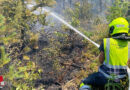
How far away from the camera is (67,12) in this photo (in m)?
5.98

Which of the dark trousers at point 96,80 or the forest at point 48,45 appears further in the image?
the forest at point 48,45

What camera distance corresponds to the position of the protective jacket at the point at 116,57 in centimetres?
234

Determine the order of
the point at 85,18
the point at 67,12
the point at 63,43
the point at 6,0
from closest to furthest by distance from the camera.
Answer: the point at 6,0 < the point at 63,43 < the point at 67,12 < the point at 85,18

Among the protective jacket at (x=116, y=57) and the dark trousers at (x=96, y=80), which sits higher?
the protective jacket at (x=116, y=57)

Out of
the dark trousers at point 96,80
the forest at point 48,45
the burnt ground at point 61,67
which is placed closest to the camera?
the dark trousers at point 96,80

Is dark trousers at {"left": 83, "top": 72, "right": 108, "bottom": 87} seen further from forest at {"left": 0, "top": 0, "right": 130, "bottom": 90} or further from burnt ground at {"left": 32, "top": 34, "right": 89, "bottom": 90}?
burnt ground at {"left": 32, "top": 34, "right": 89, "bottom": 90}

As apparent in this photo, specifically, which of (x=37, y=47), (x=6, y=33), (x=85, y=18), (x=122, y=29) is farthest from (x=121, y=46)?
(x=85, y=18)

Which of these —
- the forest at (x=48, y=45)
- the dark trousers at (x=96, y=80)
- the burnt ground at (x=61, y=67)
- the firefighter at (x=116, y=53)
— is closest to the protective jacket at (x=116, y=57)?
the firefighter at (x=116, y=53)

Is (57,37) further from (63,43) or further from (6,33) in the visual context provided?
(6,33)

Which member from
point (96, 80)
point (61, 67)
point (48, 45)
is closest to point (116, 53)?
point (96, 80)

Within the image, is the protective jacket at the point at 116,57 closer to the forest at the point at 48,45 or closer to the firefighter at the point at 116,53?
the firefighter at the point at 116,53

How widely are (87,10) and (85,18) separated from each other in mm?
448

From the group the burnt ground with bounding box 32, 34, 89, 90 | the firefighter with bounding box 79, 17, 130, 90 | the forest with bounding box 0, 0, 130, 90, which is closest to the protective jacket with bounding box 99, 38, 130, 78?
the firefighter with bounding box 79, 17, 130, 90

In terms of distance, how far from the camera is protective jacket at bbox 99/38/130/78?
2338 mm
